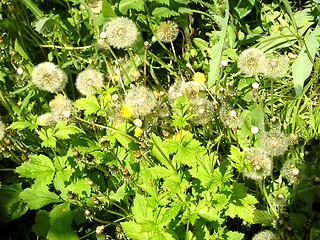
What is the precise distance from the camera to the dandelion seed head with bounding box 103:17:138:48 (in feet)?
7.20

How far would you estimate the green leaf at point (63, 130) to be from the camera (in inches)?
81.3

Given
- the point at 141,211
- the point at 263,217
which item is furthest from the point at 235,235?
the point at 141,211

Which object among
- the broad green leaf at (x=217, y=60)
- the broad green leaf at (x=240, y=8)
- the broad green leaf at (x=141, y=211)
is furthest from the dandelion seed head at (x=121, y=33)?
the broad green leaf at (x=141, y=211)

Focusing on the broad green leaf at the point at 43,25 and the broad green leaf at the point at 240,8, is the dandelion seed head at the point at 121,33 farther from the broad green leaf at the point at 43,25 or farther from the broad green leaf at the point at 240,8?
the broad green leaf at the point at 240,8

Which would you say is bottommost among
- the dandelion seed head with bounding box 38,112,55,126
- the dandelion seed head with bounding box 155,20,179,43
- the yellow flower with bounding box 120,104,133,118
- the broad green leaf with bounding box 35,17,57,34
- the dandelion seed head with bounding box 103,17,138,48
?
the yellow flower with bounding box 120,104,133,118

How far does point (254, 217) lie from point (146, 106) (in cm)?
92

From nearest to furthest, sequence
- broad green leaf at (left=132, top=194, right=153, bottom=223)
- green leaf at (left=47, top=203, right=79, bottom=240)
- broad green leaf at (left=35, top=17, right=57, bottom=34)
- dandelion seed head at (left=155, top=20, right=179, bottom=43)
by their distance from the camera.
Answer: broad green leaf at (left=132, top=194, right=153, bottom=223) < green leaf at (left=47, top=203, right=79, bottom=240) < broad green leaf at (left=35, top=17, right=57, bottom=34) < dandelion seed head at (left=155, top=20, right=179, bottom=43)

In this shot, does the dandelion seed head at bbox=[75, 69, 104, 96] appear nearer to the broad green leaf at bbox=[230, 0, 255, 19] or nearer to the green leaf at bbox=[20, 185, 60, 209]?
the green leaf at bbox=[20, 185, 60, 209]

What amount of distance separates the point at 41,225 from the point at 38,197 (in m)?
0.19

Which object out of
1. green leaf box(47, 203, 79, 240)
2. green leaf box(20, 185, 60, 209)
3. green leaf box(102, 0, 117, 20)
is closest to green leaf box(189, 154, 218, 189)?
green leaf box(47, 203, 79, 240)

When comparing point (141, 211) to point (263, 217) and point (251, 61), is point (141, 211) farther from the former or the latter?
point (251, 61)

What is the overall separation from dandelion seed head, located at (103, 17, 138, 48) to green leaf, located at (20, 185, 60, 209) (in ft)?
3.54

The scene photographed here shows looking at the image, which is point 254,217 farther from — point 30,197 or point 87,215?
point 30,197

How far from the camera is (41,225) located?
2.20 metres
